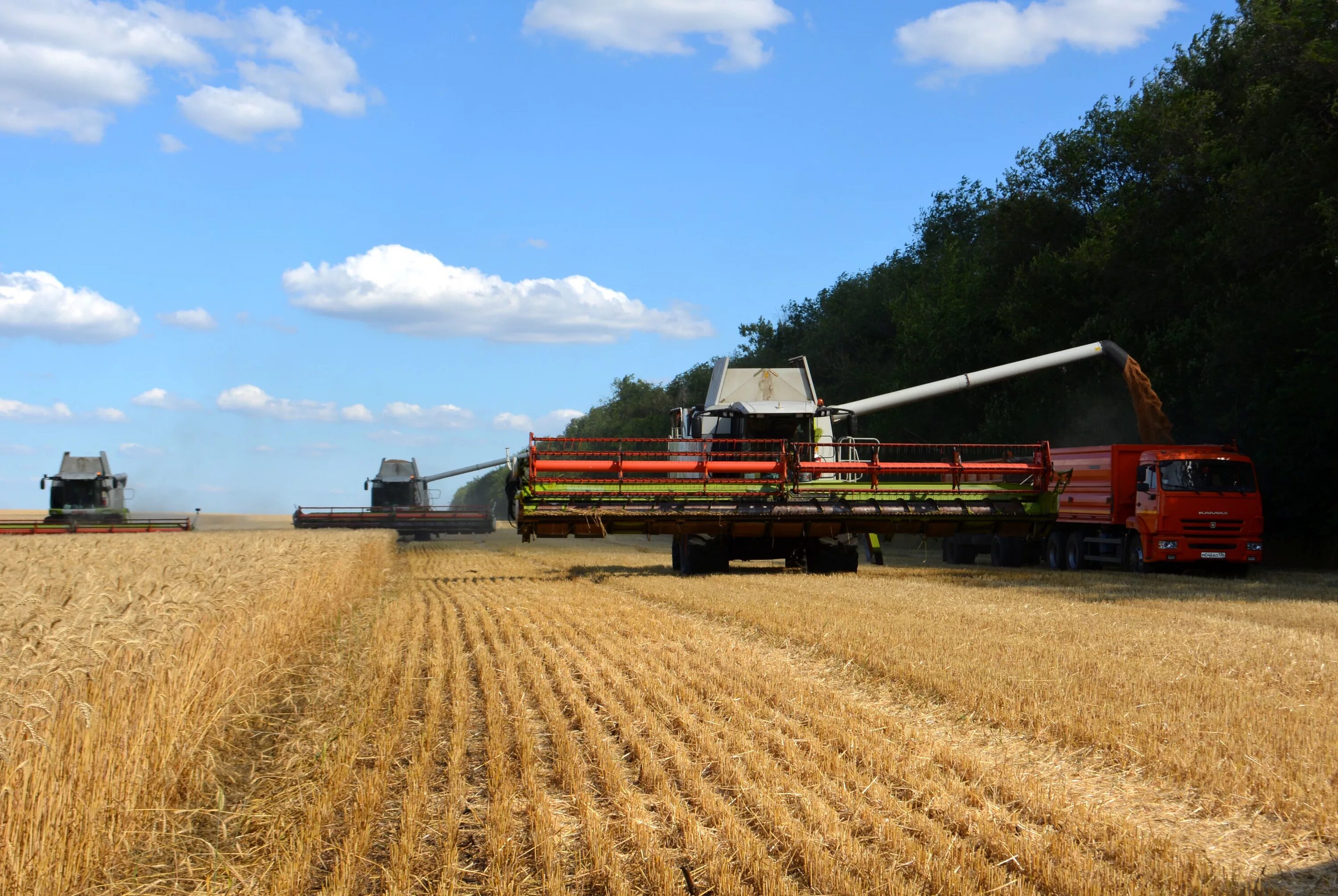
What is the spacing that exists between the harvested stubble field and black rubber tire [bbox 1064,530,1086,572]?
410 inches

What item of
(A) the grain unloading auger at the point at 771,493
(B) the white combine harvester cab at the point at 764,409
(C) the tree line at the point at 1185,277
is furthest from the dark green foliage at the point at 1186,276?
(B) the white combine harvester cab at the point at 764,409

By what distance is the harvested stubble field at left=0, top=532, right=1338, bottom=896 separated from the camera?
4777 mm

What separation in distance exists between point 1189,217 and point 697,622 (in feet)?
73.3

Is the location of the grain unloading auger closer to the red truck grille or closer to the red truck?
the red truck

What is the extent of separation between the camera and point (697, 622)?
12.9m

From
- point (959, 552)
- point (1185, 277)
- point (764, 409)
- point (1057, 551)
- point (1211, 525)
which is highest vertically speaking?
point (1185, 277)

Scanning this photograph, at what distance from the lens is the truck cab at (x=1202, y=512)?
19734 mm

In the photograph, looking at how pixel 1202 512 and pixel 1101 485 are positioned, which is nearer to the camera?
pixel 1202 512

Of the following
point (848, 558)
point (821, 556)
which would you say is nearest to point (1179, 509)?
point (848, 558)

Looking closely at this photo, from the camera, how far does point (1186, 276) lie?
2842 centimetres

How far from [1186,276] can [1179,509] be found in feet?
35.5

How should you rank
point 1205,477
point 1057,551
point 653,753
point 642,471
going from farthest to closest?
point 1057,551
point 1205,477
point 642,471
point 653,753

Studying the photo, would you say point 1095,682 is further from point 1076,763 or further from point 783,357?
point 783,357

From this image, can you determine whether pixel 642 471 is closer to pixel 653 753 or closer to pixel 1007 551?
pixel 1007 551
